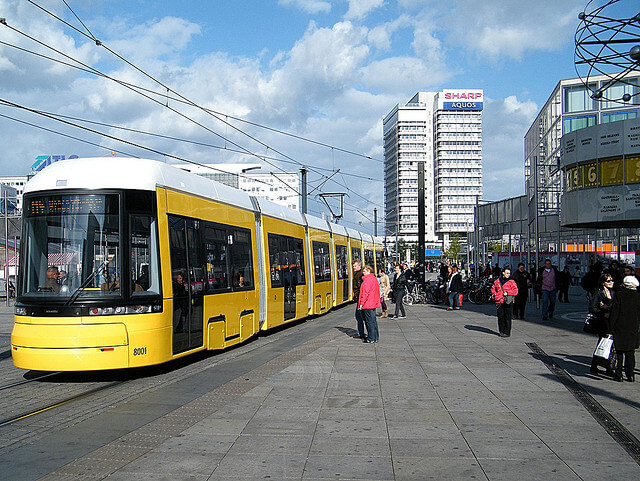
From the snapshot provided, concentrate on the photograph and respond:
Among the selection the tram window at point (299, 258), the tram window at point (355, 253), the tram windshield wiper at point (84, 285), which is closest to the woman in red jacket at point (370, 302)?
the tram window at point (299, 258)

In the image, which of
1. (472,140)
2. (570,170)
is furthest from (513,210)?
(472,140)

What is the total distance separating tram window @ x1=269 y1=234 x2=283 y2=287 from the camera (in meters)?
16.5

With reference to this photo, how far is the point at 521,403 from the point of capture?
28.0ft

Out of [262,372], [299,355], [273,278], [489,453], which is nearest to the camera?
[489,453]

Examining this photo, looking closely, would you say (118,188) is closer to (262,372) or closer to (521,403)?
(262,372)

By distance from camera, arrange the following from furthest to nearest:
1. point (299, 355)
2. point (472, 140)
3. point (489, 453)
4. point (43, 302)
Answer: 1. point (472, 140)
2. point (299, 355)
3. point (43, 302)
4. point (489, 453)

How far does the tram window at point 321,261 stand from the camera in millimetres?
22234

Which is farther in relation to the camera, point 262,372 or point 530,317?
point 530,317

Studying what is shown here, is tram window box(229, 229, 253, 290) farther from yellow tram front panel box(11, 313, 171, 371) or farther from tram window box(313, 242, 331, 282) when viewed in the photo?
tram window box(313, 242, 331, 282)

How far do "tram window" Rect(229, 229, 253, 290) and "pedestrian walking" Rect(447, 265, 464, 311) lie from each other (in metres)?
11.5

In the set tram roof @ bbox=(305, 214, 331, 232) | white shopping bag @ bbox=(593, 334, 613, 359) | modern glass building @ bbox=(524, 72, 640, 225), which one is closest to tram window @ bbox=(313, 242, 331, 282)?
tram roof @ bbox=(305, 214, 331, 232)

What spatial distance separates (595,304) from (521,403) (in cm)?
311

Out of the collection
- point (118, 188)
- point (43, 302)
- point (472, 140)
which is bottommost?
point (43, 302)

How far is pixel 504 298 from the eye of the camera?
1555 cm
